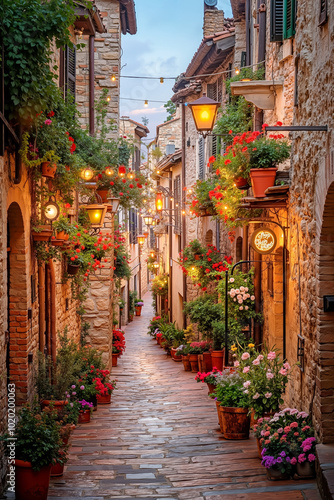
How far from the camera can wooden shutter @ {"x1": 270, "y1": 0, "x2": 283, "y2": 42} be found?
9133 millimetres

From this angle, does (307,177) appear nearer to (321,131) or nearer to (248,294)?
(321,131)

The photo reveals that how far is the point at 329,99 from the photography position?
5.46 m

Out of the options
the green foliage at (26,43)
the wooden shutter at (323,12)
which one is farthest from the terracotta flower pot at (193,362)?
the wooden shutter at (323,12)

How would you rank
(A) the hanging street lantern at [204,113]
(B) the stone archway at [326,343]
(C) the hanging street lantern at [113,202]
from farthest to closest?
(C) the hanging street lantern at [113,202] → (A) the hanging street lantern at [204,113] → (B) the stone archway at [326,343]

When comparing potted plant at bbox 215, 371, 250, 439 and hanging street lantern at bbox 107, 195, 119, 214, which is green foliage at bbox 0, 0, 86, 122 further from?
hanging street lantern at bbox 107, 195, 119, 214

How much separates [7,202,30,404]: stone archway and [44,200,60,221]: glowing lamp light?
0.83 m

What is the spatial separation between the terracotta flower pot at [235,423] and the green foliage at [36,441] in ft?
8.62

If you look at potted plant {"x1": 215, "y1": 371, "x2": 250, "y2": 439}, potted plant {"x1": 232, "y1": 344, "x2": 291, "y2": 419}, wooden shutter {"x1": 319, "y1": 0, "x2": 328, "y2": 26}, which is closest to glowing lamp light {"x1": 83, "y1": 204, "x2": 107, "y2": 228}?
potted plant {"x1": 215, "y1": 371, "x2": 250, "y2": 439}

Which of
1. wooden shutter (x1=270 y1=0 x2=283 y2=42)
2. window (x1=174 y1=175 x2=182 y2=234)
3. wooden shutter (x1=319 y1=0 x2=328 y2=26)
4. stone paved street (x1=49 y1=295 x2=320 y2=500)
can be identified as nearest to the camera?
wooden shutter (x1=319 y1=0 x2=328 y2=26)

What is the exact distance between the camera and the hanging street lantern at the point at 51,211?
25.5 feet

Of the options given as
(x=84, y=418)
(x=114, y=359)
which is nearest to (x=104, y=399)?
(x=84, y=418)

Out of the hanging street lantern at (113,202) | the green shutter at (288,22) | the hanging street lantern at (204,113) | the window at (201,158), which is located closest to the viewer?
the green shutter at (288,22)

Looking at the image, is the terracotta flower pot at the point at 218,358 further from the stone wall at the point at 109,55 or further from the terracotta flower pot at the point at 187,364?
the stone wall at the point at 109,55

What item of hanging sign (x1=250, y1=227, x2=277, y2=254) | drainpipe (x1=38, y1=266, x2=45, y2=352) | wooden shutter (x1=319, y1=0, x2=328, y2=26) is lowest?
drainpipe (x1=38, y1=266, x2=45, y2=352)
